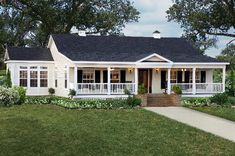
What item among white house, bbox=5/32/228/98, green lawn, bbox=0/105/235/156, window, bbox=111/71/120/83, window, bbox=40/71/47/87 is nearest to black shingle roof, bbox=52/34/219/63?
white house, bbox=5/32/228/98

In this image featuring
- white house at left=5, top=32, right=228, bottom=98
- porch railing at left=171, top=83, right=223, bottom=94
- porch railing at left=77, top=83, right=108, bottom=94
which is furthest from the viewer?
porch railing at left=171, top=83, right=223, bottom=94

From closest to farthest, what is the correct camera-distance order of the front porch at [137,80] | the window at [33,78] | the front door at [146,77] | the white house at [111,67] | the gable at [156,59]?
the front porch at [137,80], the white house at [111,67], the gable at [156,59], the front door at [146,77], the window at [33,78]

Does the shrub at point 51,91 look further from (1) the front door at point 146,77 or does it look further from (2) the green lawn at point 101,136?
(2) the green lawn at point 101,136

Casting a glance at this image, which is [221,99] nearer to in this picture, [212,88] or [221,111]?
[221,111]

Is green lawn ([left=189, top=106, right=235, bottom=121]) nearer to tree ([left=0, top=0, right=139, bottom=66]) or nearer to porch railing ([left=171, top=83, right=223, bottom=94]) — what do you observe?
porch railing ([left=171, top=83, right=223, bottom=94])

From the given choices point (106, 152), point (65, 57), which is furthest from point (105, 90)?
point (106, 152)

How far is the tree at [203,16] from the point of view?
5188 centimetres

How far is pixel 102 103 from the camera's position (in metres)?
28.9

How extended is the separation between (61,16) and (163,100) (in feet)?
79.2

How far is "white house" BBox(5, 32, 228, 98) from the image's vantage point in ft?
113

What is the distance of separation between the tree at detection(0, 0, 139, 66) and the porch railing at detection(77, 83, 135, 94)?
1928 cm

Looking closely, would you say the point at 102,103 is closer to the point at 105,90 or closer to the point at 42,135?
the point at 105,90

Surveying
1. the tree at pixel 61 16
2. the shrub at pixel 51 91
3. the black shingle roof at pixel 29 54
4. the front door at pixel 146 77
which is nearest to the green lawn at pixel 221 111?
the front door at pixel 146 77

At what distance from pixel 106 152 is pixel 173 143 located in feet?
9.26
